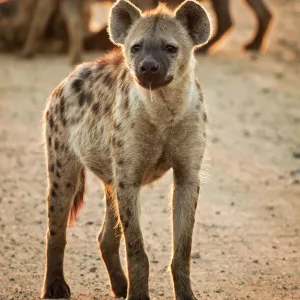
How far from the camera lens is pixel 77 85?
4.85 metres

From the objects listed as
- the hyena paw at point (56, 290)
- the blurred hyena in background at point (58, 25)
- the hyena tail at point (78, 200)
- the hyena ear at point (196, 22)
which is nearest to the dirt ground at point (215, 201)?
the hyena paw at point (56, 290)

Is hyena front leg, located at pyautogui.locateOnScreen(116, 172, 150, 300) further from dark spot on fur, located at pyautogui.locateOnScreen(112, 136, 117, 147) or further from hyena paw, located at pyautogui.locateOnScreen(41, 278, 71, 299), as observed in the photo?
hyena paw, located at pyautogui.locateOnScreen(41, 278, 71, 299)

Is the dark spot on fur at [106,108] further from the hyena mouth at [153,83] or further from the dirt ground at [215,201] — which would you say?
the dirt ground at [215,201]

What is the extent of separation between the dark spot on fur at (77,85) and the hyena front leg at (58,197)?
220mm

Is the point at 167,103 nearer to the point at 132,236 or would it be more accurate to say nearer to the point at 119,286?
the point at 132,236

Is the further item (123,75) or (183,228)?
(123,75)

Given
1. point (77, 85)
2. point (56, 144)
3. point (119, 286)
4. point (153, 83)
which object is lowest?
point (119, 286)

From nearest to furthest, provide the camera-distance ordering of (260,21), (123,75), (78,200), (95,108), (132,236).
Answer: (132,236), (123,75), (95,108), (78,200), (260,21)

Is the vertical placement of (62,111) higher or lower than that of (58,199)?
higher

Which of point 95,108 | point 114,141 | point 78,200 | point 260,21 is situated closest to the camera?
point 114,141

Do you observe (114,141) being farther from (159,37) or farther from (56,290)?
(56,290)

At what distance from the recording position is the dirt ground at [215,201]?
494 cm

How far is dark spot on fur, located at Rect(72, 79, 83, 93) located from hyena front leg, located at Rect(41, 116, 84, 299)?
0.22 m

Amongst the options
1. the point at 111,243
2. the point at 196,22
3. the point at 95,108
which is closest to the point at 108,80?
the point at 95,108
